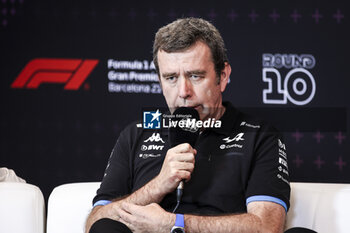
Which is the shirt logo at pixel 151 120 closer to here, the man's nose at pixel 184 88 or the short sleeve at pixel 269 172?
the man's nose at pixel 184 88

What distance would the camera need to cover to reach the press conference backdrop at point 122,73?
3.71m

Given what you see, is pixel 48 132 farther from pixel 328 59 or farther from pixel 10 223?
pixel 328 59

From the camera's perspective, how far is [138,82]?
372 cm

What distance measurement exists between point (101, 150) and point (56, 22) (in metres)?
0.87

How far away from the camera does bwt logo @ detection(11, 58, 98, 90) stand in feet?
12.3

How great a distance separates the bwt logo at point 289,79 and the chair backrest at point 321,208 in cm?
146

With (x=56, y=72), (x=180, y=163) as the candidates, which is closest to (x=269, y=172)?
(x=180, y=163)

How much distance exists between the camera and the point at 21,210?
2246mm

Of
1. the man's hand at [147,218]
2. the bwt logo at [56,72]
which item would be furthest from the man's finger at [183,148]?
the bwt logo at [56,72]

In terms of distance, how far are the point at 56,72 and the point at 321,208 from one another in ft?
6.95

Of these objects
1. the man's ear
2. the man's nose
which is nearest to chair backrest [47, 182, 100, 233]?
the man's nose

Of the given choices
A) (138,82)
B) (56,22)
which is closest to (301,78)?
(138,82)

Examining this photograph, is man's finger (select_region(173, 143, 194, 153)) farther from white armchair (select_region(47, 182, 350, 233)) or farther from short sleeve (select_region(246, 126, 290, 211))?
white armchair (select_region(47, 182, 350, 233))

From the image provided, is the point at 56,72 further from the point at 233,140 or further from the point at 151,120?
the point at 233,140
